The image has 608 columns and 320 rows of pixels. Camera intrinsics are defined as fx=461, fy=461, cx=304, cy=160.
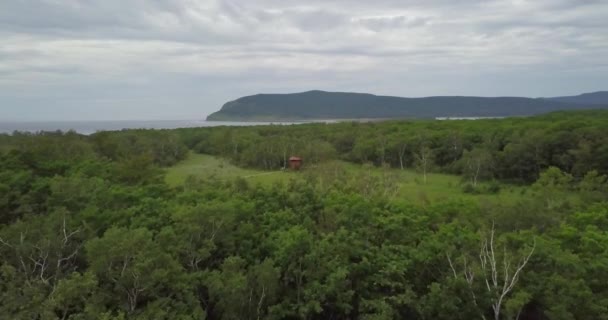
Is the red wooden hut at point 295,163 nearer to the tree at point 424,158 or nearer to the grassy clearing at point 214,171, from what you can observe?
the grassy clearing at point 214,171

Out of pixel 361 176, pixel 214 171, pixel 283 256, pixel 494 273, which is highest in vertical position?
pixel 283 256

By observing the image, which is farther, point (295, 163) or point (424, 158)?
point (295, 163)

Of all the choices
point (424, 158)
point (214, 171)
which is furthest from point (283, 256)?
point (424, 158)

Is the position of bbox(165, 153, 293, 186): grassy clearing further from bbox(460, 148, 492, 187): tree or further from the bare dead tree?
the bare dead tree

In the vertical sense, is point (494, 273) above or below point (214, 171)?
Answer: above

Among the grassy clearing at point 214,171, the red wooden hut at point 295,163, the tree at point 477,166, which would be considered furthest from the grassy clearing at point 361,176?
the red wooden hut at point 295,163

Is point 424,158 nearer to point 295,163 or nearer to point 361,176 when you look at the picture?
point 295,163

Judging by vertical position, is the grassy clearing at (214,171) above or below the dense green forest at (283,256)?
below
